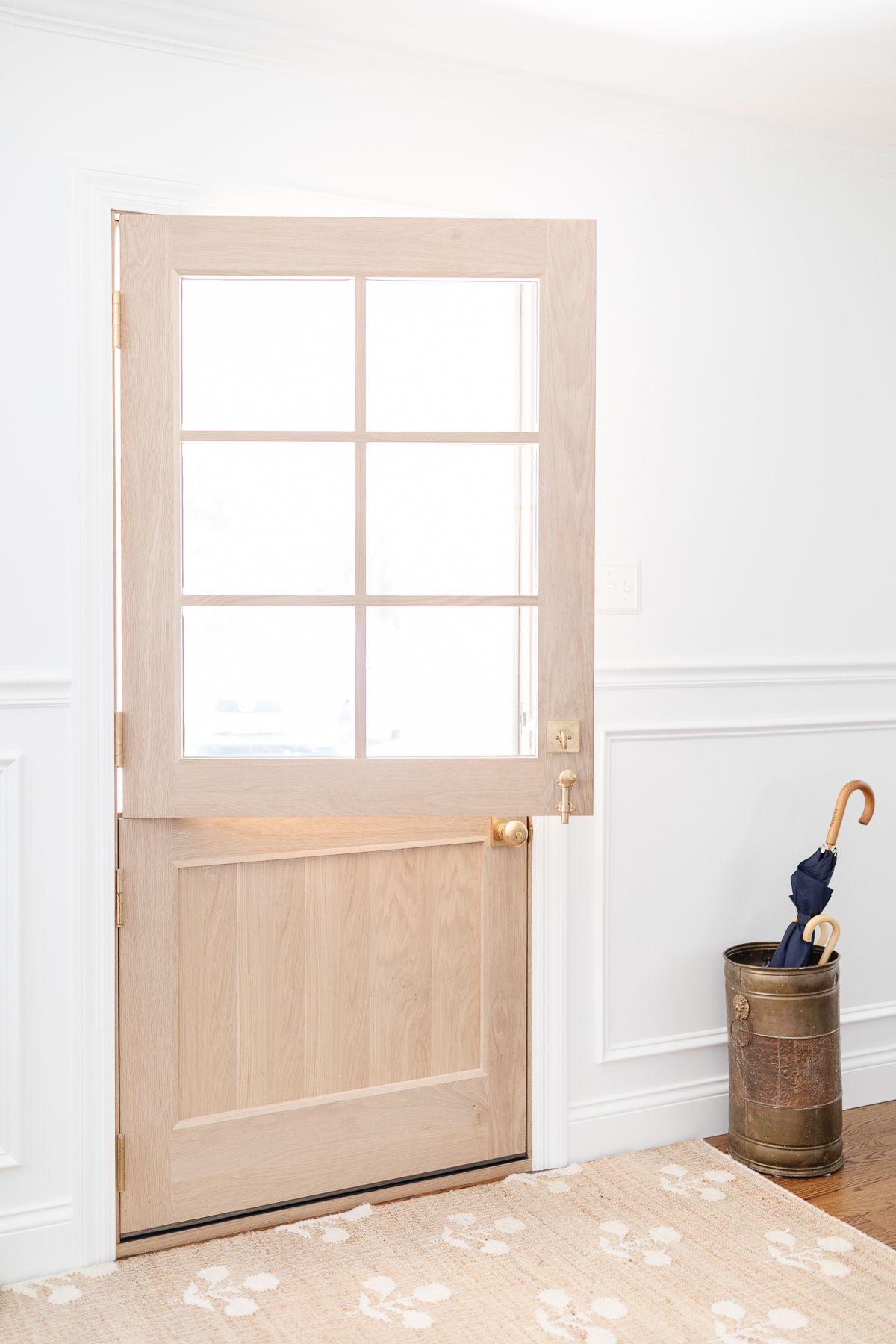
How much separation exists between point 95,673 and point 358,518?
0.60 meters

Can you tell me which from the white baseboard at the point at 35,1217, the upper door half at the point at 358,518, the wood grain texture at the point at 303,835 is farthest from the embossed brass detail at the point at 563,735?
the white baseboard at the point at 35,1217

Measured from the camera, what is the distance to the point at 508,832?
8.22 feet

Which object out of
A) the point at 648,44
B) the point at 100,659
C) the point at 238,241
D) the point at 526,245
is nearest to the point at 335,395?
the point at 238,241

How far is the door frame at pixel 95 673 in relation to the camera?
84.6 inches

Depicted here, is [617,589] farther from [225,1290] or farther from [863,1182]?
[225,1290]

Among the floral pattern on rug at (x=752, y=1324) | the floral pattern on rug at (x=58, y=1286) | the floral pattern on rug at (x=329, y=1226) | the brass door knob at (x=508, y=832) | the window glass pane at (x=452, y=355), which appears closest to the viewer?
the floral pattern on rug at (x=752, y=1324)

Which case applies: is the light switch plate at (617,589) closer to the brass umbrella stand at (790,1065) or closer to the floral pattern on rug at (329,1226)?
the brass umbrella stand at (790,1065)

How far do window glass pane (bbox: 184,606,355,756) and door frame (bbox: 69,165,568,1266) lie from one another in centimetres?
19

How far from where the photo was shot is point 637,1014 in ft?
8.86

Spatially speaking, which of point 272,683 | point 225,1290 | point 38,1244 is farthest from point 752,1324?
point 272,683

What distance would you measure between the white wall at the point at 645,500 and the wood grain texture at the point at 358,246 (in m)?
0.21

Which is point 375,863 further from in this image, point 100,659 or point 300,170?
point 300,170

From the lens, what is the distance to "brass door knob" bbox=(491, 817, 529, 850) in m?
2.51

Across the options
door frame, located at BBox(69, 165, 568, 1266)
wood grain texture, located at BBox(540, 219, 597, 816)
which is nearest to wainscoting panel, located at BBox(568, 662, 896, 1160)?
wood grain texture, located at BBox(540, 219, 597, 816)
